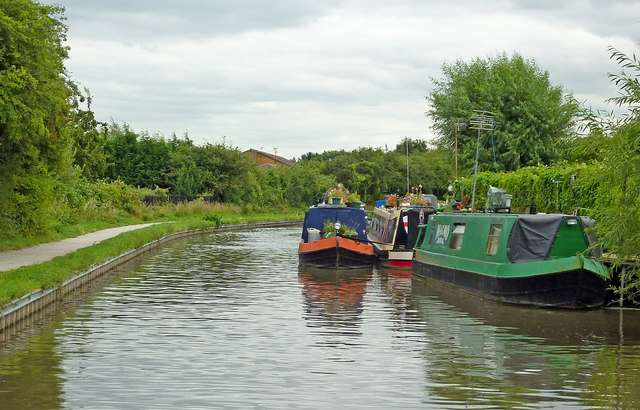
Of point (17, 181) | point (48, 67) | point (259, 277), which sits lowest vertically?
point (259, 277)

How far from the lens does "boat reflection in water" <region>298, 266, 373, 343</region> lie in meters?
14.3

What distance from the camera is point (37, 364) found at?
10.3 meters

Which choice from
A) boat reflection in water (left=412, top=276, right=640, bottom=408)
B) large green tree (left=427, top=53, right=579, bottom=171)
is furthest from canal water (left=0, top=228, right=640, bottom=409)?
large green tree (left=427, top=53, right=579, bottom=171)

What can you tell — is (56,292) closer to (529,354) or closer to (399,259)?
(529,354)

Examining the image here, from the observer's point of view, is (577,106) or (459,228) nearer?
(577,106)

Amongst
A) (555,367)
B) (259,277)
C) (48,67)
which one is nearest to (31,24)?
(48,67)

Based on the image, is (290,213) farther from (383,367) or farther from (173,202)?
(383,367)

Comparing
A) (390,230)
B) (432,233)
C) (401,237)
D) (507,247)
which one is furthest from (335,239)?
(507,247)

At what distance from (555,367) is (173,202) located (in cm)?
4381

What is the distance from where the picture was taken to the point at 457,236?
69.0 ft

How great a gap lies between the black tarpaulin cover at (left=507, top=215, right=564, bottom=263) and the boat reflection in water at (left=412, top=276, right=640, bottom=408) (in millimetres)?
1051

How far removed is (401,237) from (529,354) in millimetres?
15921

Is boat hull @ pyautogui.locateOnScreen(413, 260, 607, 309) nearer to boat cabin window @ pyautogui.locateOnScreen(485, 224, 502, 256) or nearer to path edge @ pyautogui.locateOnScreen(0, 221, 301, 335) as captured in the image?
boat cabin window @ pyautogui.locateOnScreen(485, 224, 502, 256)

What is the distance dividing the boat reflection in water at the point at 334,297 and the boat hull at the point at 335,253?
0.20 meters
